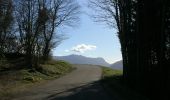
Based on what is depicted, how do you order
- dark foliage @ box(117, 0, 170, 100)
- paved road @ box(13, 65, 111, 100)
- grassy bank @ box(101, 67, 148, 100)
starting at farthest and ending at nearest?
1. dark foliage @ box(117, 0, 170, 100)
2. paved road @ box(13, 65, 111, 100)
3. grassy bank @ box(101, 67, 148, 100)

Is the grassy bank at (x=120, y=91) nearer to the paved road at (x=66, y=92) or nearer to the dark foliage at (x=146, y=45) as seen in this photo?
the paved road at (x=66, y=92)

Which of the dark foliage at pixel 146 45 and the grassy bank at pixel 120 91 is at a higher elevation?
the dark foliage at pixel 146 45

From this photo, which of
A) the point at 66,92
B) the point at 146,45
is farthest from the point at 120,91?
the point at 146,45

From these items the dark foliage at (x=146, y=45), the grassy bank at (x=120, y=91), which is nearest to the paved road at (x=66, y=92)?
the grassy bank at (x=120, y=91)

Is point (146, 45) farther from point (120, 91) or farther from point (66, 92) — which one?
point (66, 92)

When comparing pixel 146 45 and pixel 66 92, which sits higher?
pixel 146 45

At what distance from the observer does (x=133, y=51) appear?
120ft

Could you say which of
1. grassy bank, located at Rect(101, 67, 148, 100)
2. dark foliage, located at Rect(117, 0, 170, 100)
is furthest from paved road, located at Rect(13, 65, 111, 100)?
dark foliage, located at Rect(117, 0, 170, 100)

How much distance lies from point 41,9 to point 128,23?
18462 mm

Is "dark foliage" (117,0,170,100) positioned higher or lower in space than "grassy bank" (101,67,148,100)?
higher

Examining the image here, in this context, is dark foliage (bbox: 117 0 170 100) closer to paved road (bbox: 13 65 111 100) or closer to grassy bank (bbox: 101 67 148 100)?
grassy bank (bbox: 101 67 148 100)

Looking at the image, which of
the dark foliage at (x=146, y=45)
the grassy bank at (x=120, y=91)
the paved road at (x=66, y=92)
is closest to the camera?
the grassy bank at (x=120, y=91)

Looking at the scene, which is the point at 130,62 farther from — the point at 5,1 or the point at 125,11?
the point at 5,1

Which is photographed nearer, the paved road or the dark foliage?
the paved road
